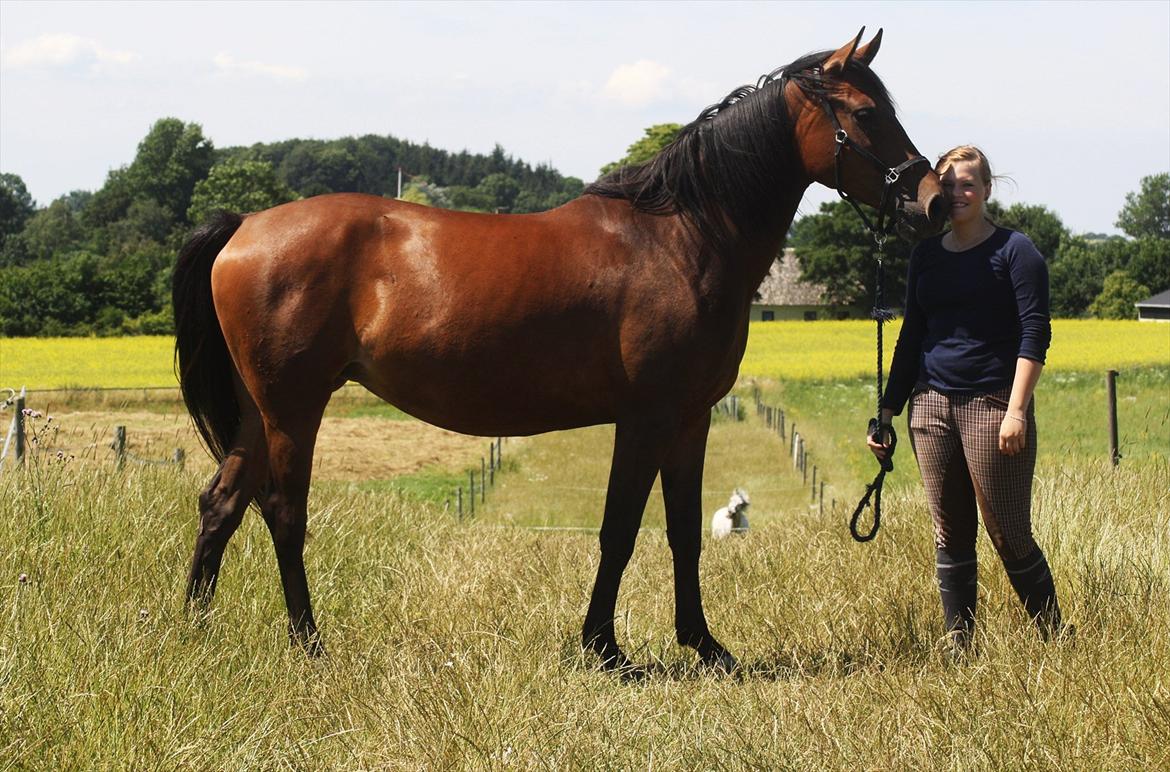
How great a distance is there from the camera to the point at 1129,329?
48625 mm

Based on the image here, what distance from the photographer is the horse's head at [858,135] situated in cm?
490

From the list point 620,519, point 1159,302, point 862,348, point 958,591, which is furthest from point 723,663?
point 1159,302

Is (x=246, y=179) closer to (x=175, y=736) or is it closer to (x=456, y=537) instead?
(x=456, y=537)

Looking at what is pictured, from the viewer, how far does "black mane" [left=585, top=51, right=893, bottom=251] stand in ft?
16.9

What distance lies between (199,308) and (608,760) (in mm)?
3048

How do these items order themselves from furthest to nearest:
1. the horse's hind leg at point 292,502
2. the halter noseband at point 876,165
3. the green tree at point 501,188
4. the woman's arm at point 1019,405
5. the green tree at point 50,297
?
A: 1. the green tree at point 501,188
2. the green tree at point 50,297
3. the horse's hind leg at point 292,502
4. the halter noseband at point 876,165
5. the woman's arm at point 1019,405

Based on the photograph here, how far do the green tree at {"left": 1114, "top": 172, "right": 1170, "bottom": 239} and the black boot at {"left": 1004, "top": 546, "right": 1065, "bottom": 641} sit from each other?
14762 cm

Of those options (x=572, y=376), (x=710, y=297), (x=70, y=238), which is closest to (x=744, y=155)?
(x=710, y=297)

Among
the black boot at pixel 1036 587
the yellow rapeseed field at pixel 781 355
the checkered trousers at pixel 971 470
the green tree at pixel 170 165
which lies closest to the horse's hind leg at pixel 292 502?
the checkered trousers at pixel 971 470

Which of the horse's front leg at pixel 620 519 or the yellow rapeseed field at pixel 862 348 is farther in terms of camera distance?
the yellow rapeseed field at pixel 862 348

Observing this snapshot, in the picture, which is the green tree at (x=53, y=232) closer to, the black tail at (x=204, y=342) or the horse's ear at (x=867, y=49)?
the black tail at (x=204, y=342)

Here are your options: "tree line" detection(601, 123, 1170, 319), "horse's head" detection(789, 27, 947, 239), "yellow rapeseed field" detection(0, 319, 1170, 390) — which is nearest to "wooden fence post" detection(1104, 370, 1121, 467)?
"horse's head" detection(789, 27, 947, 239)

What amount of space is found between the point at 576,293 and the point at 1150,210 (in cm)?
15027

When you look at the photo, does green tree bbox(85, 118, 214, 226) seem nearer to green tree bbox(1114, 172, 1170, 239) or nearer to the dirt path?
the dirt path
